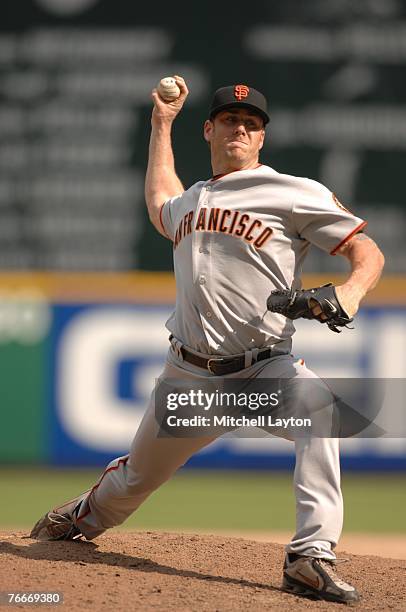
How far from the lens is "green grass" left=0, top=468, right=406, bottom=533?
5977mm

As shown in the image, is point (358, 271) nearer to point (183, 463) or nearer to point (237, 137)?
point (237, 137)

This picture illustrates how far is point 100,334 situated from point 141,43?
1.82m

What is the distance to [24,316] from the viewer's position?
7230 mm

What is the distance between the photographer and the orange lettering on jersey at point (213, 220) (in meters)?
3.75

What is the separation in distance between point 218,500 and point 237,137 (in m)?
3.34

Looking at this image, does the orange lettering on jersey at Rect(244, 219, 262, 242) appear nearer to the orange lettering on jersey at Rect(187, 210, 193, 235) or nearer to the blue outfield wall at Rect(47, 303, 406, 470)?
the orange lettering on jersey at Rect(187, 210, 193, 235)

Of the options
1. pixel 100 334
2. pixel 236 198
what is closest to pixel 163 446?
pixel 236 198

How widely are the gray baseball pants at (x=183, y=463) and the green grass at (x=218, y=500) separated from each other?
5.99 feet

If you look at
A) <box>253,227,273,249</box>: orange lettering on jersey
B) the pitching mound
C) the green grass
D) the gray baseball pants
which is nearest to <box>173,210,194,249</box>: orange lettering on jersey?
<box>253,227,273,249</box>: orange lettering on jersey

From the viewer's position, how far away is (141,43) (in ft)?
23.8

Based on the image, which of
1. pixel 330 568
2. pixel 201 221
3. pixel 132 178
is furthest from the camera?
pixel 132 178

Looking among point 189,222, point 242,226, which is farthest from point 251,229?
point 189,222

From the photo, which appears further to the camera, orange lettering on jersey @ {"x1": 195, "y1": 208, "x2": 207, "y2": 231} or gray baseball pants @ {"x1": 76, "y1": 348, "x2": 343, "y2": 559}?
orange lettering on jersey @ {"x1": 195, "y1": 208, "x2": 207, "y2": 231}

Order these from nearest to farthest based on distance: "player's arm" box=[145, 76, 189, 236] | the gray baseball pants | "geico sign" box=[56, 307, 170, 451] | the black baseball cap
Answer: the gray baseball pants < the black baseball cap < "player's arm" box=[145, 76, 189, 236] < "geico sign" box=[56, 307, 170, 451]
